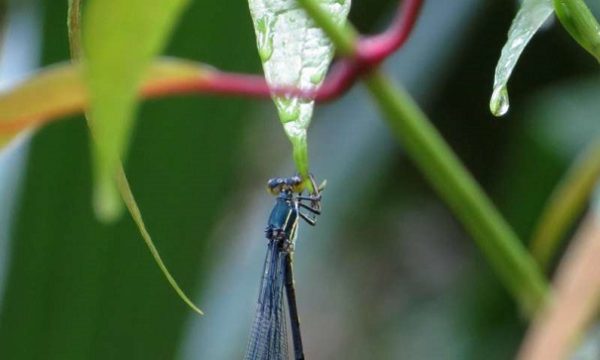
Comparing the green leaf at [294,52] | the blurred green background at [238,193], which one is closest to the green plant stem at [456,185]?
the green leaf at [294,52]

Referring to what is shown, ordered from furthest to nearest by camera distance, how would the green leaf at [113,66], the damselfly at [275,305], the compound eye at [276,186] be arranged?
1. the damselfly at [275,305]
2. the compound eye at [276,186]
3. the green leaf at [113,66]

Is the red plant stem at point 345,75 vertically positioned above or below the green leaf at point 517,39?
above

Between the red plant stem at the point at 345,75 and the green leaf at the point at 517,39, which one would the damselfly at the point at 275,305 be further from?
the green leaf at the point at 517,39

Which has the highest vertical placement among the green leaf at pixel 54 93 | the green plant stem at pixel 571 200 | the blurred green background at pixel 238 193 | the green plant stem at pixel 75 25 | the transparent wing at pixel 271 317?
the blurred green background at pixel 238 193

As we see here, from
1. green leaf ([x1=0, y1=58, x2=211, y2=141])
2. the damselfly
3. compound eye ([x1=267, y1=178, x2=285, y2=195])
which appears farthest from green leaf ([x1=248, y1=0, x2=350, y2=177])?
the damselfly

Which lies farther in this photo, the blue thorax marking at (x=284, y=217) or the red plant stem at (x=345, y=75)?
the blue thorax marking at (x=284, y=217)
